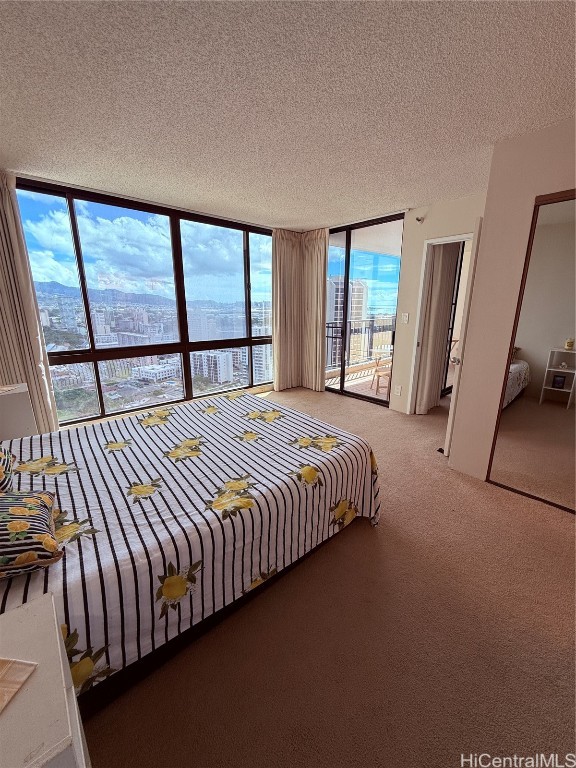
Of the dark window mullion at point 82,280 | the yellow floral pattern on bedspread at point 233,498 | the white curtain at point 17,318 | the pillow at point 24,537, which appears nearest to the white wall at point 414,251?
the yellow floral pattern on bedspread at point 233,498

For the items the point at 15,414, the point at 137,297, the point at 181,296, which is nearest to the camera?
the point at 15,414

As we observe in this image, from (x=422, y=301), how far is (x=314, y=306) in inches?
64.8

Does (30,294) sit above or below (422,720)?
above

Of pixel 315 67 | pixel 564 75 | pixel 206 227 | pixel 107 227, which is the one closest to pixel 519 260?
pixel 564 75

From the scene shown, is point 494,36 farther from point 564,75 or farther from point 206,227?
point 206,227

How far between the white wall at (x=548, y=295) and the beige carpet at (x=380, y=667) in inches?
51.8

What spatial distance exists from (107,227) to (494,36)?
3387 mm

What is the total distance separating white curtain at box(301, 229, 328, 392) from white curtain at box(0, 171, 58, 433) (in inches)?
132

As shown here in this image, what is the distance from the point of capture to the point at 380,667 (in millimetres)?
1221

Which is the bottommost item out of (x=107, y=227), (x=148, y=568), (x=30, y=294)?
(x=148, y=568)

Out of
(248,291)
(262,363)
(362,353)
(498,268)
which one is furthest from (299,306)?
(498,268)

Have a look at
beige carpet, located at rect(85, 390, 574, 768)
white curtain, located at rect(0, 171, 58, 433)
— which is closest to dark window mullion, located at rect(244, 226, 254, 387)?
white curtain, located at rect(0, 171, 58, 433)

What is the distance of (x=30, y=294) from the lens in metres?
2.65

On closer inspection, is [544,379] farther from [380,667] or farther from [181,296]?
[181,296]
